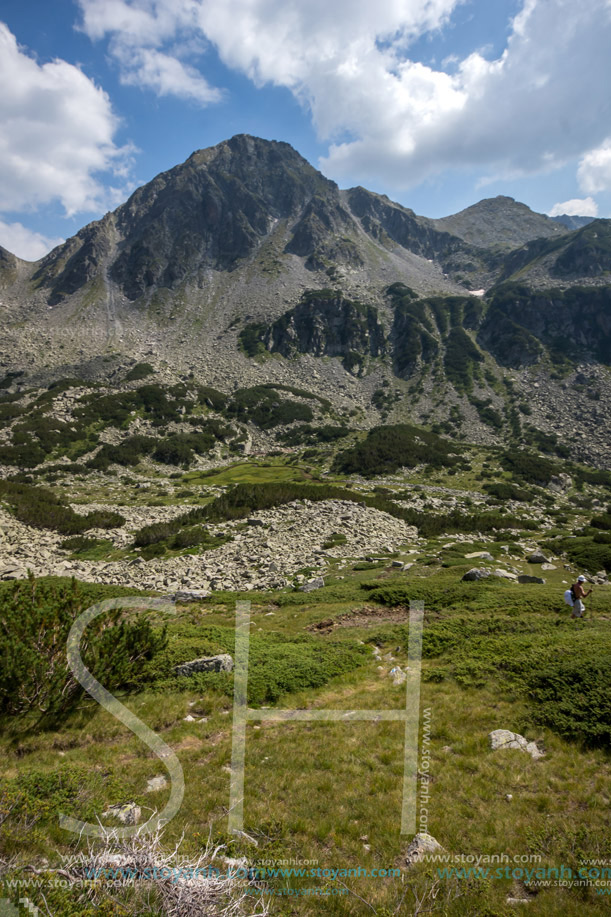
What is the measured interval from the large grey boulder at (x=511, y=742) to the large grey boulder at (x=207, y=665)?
23.6ft

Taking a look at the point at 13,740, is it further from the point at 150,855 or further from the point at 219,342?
the point at 219,342

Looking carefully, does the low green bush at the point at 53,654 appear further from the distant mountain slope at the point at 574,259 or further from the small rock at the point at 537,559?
the distant mountain slope at the point at 574,259

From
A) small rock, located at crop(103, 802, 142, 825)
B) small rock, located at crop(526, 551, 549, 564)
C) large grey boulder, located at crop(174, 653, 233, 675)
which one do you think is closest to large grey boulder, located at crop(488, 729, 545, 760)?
small rock, located at crop(103, 802, 142, 825)

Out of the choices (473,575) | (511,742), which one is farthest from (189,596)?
(511,742)

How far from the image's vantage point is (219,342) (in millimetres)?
135750

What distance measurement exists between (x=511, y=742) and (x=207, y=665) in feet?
26.6

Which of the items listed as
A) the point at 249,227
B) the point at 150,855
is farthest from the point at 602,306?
the point at 150,855

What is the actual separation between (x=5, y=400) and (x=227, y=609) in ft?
304

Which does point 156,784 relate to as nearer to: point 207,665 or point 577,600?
point 207,665

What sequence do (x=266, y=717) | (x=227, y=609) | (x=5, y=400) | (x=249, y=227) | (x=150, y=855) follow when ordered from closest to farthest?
(x=150, y=855) < (x=266, y=717) < (x=227, y=609) < (x=5, y=400) < (x=249, y=227)

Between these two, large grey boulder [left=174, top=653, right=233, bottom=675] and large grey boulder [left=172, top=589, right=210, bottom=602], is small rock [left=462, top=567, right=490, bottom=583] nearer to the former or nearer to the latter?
large grey boulder [left=174, top=653, right=233, bottom=675]

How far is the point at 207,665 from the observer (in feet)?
39.3

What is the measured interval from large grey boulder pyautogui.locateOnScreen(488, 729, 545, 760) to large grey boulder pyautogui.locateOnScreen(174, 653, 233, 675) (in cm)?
720

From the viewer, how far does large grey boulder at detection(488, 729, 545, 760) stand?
7.72 meters
